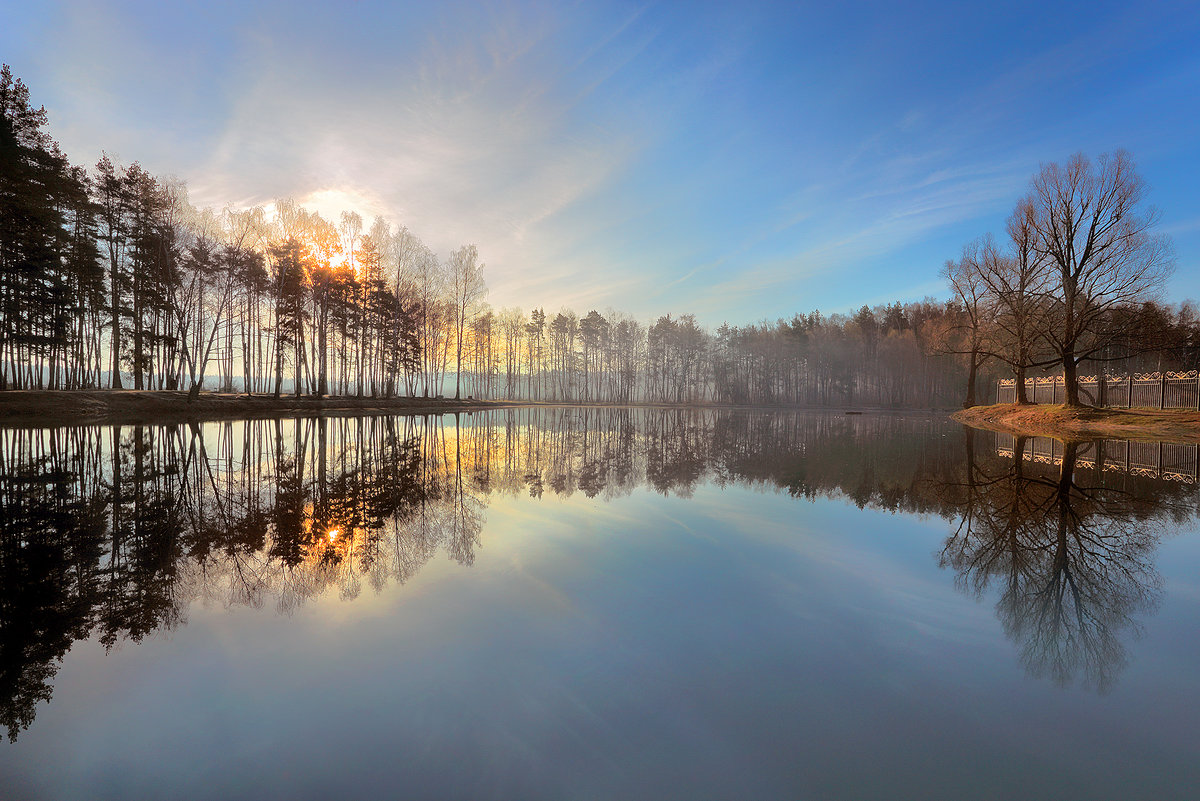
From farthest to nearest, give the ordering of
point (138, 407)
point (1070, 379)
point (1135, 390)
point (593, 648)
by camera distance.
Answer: point (1135, 390) < point (138, 407) < point (1070, 379) < point (593, 648)

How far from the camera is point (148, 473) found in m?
9.66

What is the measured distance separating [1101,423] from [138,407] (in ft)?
145

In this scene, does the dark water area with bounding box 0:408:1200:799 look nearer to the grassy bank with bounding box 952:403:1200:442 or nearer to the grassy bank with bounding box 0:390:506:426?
the grassy bank with bounding box 952:403:1200:442

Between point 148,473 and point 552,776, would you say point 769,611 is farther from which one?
point 148,473

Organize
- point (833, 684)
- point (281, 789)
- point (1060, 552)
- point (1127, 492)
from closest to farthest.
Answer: point (281, 789) < point (833, 684) < point (1060, 552) < point (1127, 492)

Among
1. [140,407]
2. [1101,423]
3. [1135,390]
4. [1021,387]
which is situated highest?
[1021,387]

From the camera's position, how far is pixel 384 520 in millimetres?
6523

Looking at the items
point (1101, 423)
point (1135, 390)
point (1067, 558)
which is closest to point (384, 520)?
point (1067, 558)

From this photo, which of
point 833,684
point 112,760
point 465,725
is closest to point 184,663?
point 112,760

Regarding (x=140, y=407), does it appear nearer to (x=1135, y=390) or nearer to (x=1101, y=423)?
(x=1101, y=423)

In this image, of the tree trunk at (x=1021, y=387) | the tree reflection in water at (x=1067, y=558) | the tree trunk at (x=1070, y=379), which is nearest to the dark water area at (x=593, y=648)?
the tree reflection in water at (x=1067, y=558)

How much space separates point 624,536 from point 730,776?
13.1 feet

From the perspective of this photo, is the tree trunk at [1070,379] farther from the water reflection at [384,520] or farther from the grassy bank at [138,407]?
the grassy bank at [138,407]

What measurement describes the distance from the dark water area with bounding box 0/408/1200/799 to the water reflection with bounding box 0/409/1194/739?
0.05 m
